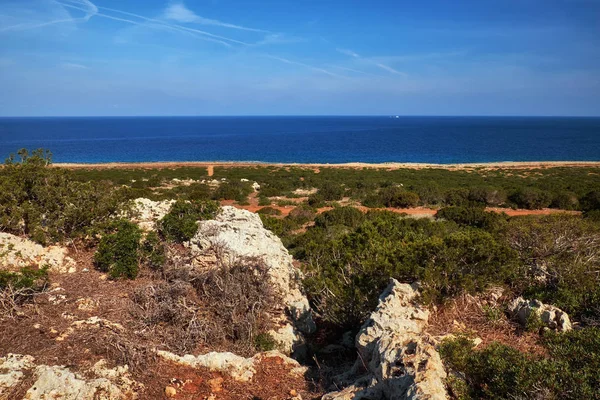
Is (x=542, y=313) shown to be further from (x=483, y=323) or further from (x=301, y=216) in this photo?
(x=301, y=216)

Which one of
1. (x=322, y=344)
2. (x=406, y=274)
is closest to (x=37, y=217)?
→ (x=322, y=344)

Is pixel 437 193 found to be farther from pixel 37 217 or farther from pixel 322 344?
pixel 37 217

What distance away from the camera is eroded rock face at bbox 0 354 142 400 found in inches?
192

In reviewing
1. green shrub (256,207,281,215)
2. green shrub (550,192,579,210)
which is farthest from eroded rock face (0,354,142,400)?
green shrub (550,192,579,210)

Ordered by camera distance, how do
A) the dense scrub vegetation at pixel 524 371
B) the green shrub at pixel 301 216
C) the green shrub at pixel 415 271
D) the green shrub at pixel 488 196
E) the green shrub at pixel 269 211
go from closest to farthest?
the dense scrub vegetation at pixel 524 371
the green shrub at pixel 415 271
the green shrub at pixel 301 216
the green shrub at pixel 269 211
the green shrub at pixel 488 196

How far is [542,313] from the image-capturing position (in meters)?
6.47

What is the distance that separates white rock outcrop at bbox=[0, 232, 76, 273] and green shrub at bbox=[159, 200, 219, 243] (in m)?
2.36

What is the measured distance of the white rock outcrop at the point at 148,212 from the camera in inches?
451

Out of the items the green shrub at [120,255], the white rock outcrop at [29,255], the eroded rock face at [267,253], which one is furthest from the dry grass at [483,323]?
the white rock outcrop at [29,255]

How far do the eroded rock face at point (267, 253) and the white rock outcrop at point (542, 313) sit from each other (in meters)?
4.05

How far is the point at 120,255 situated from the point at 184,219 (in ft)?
6.66

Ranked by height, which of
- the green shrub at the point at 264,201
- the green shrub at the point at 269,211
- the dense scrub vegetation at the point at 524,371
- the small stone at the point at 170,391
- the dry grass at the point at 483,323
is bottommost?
the green shrub at the point at 264,201

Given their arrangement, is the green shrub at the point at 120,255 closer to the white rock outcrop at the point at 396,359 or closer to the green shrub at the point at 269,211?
the white rock outcrop at the point at 396,359

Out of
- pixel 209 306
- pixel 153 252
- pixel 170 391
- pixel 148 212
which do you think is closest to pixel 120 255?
pixel 153 252
